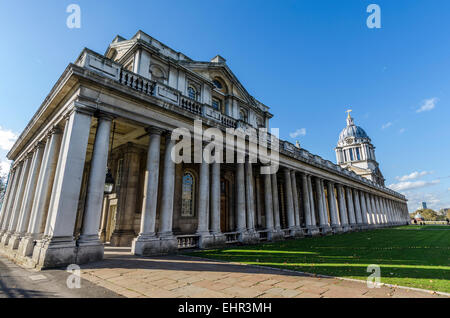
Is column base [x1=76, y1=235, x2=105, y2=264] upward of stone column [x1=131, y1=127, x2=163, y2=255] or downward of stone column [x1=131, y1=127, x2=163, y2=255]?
downward

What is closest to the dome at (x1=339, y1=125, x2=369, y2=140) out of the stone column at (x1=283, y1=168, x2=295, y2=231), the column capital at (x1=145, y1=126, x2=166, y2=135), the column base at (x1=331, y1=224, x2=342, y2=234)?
the column base at (x1=331, y1=224, x2=342, y2=234)

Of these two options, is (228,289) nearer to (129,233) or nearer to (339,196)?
(129,233)

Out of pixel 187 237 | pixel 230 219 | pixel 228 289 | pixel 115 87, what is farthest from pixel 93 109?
pixel 230 219

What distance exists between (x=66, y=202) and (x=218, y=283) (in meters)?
6.50

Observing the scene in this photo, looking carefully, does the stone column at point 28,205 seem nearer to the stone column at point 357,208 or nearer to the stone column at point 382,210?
the stone column at point 357,208

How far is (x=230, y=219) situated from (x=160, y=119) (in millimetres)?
12714

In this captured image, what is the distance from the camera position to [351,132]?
80.2 metres

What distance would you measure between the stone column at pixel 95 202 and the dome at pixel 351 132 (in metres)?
84.3

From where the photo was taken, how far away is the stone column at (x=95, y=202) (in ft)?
27.8

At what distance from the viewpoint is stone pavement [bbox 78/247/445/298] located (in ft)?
15.6

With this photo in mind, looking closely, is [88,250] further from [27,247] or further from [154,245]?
[27,247]

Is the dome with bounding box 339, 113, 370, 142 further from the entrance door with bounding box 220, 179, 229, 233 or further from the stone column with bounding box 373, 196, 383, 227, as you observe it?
the entrance door with bounding box 220, 179, 229, 233

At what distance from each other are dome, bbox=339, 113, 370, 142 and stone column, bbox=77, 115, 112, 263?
84257 millimetres

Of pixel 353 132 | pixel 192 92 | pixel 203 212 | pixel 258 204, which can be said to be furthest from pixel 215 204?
pixel 353 132
